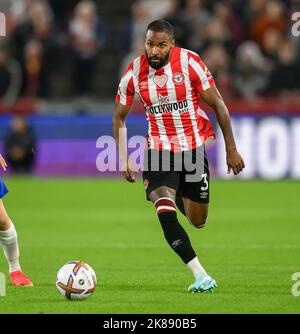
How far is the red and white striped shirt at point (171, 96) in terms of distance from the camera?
9.40 m

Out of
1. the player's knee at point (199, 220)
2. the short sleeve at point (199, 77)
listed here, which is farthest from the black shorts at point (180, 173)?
the short sleeve at point (199, 77)

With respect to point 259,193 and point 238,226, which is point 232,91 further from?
point 238,226

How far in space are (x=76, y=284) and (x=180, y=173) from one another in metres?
1.58

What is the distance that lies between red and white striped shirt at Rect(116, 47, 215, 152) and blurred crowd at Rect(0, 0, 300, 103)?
11.4 meters

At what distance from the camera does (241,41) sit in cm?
2234

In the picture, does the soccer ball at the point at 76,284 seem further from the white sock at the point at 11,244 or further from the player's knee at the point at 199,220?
the player's knee at the point at 199,220

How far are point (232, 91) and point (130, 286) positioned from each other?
12.5m

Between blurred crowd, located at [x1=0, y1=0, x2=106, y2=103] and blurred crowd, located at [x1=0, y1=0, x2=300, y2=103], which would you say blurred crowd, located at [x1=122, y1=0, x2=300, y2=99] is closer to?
blurred crowd, located at [x1=0, y1=0, x2=300, y2=103]

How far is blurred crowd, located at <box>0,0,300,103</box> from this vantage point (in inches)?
831

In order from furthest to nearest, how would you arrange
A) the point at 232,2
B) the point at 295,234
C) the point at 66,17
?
the point at 66,17 < the point at 232,2 < the point at 295,234

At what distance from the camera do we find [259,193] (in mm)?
18609

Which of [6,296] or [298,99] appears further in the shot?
[298,99]
